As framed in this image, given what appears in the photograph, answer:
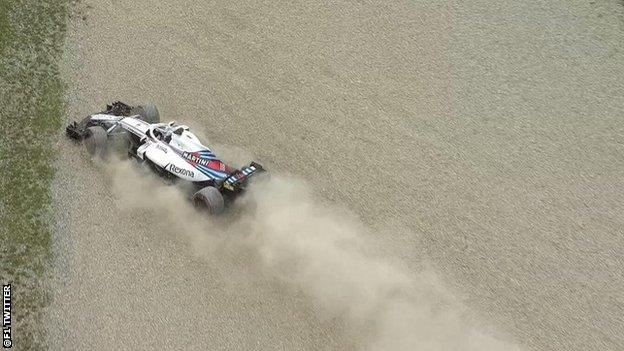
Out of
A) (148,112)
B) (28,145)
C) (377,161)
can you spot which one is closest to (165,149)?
(148,112)

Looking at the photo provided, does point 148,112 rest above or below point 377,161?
below

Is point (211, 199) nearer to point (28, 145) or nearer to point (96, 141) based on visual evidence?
point (96, 141)

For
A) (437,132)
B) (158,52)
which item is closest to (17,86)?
(158,52)

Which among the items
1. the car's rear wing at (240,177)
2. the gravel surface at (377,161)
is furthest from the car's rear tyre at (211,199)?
the gravel surface at (377,161)

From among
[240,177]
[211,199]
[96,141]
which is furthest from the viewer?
[96,141]

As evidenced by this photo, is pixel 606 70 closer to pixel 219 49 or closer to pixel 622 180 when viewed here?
pixel 622 180

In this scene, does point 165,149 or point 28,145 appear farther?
point 28,145

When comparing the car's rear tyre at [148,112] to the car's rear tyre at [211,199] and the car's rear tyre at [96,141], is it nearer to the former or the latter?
the car's rear tyre at [96,141]
